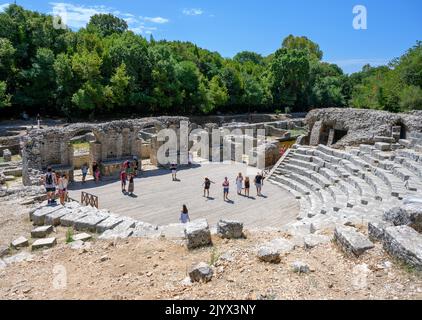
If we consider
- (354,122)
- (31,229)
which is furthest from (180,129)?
(31,229)

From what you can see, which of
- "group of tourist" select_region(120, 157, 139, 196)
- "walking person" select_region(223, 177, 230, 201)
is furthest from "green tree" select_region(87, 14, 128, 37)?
"walking person" select_region(223, 177, 230, 201)

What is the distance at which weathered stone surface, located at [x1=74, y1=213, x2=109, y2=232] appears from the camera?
10406mm

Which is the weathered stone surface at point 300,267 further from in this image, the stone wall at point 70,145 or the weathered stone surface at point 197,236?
the stone wall at point 70,145

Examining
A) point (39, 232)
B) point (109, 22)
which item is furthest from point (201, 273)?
point (109, 22)

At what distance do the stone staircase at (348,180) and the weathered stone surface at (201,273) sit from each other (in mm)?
4213

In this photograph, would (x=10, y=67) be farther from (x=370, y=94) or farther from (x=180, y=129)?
(x=370, y=94)

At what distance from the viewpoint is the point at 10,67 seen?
113 feet

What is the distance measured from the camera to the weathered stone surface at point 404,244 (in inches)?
229

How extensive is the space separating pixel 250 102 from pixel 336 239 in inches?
1759

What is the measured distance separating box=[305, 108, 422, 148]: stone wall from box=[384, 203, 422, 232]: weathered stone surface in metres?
12.4

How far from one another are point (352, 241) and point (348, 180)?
29.7 ft

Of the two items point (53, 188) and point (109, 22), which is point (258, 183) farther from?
point (109, 22)

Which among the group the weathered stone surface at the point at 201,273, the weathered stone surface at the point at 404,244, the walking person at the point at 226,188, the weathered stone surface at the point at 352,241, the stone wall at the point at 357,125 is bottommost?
the walking person at the point at 226,188

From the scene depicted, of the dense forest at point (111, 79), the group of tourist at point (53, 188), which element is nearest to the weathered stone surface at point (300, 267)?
the group of tourist at point (53, 188)
